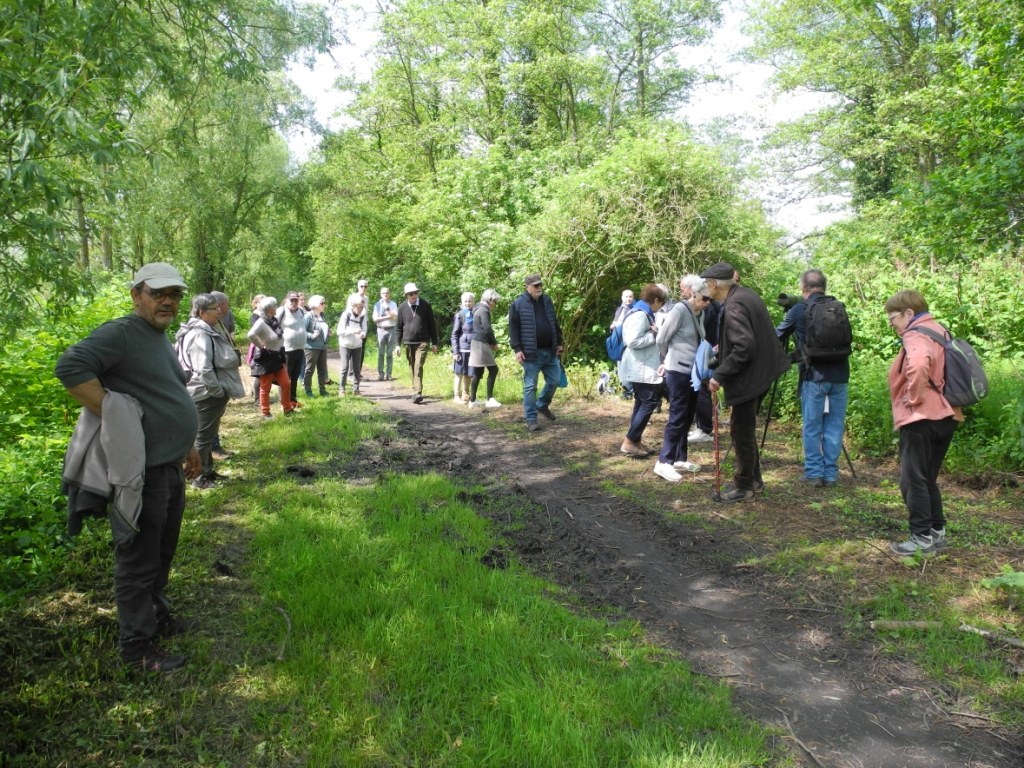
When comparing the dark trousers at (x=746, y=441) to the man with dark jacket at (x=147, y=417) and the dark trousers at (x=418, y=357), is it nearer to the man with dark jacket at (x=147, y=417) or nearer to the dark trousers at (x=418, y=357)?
the man with dark jacket at (x=147, y=417)

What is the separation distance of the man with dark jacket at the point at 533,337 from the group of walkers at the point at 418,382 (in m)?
0.02

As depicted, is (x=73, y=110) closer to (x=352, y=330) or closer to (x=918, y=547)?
(x=918, y=547)

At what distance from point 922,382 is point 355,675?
4.30 metres

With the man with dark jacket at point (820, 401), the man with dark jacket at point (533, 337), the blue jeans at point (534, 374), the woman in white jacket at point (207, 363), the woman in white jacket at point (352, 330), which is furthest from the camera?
the woman in white jacket at point (352, 330)

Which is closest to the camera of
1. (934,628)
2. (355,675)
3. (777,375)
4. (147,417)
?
(355,675)

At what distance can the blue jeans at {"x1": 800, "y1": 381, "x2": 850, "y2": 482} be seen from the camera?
6.70 m

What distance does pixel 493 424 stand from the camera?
10164 mm

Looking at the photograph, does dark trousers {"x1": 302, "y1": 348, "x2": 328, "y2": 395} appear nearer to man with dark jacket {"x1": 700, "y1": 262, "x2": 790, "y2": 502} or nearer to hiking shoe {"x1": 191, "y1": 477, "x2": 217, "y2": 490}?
hiking shoe {"x1": 191, "y1": 477, "x2": 217, "y2": 490}

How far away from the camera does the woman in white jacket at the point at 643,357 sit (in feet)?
25.1

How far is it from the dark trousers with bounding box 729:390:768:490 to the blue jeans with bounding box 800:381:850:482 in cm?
91

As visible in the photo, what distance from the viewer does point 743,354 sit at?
5.86m

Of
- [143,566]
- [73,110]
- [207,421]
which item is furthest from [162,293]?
[207,421]

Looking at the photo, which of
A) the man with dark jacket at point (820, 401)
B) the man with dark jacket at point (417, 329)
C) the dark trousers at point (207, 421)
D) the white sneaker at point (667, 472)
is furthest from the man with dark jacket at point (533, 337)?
the dark trousers at point (207, 421)

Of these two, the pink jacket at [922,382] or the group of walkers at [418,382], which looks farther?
the pink jacket at [922,382]
